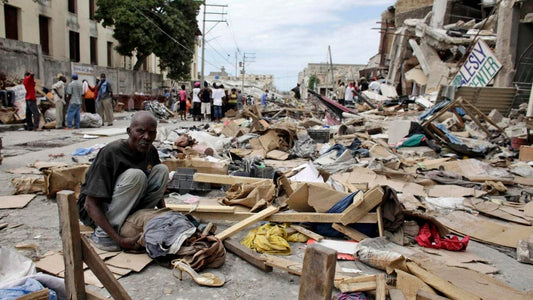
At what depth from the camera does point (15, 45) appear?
1389 centimetres

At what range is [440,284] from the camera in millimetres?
2561

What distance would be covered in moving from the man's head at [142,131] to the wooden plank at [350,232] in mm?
1900

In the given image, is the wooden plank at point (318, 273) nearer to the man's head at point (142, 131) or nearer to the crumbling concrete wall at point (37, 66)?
the man's head at point (142, 131)

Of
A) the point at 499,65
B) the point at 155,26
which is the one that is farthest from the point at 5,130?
the point at 155,26

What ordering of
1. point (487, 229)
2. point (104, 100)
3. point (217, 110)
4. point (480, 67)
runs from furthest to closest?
point (217, 110) → point (104, 100) → point (480, 67) → point (487, 229)

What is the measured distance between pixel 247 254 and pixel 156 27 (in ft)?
91.9

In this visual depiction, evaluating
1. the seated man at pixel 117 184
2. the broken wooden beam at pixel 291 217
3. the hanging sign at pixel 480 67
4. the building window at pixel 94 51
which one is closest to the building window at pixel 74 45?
the building window at pixel 94 51

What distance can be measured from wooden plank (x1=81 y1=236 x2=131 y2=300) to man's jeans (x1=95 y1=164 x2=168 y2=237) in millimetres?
1107

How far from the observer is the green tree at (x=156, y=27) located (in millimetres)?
26516

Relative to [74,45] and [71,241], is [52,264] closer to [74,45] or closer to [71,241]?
[71,241]

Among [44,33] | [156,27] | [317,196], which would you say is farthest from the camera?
[156,27]

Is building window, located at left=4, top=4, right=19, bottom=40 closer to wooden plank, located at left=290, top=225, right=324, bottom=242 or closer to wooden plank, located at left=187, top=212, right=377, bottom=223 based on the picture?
wooden plank, located at left=187, top=212, right=377, bottom=223

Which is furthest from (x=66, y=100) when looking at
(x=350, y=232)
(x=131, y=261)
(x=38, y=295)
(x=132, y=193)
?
(x=38, y=295)

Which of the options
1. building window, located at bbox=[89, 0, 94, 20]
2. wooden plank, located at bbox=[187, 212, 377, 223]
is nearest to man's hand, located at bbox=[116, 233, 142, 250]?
wooden plank, located at bbox=[187, 212, 377, 223]
